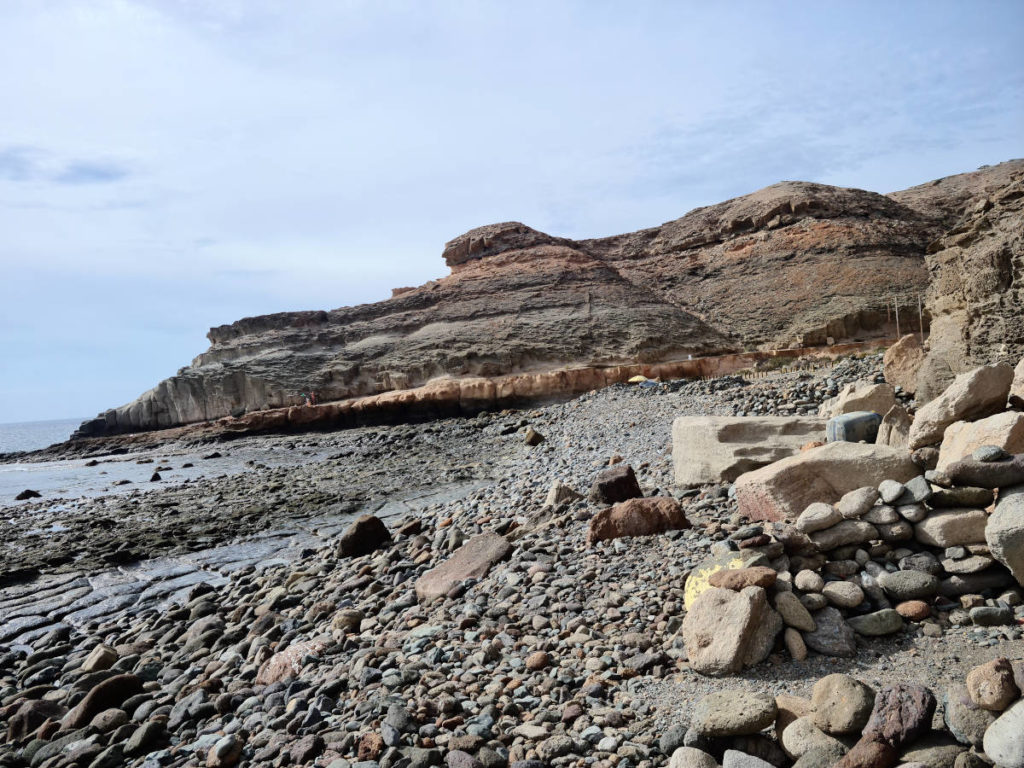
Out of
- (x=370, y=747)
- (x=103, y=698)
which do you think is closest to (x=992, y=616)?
(x=370, y=747)

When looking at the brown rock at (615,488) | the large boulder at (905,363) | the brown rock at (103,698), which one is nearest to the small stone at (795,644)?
the brown rock at (615,488)

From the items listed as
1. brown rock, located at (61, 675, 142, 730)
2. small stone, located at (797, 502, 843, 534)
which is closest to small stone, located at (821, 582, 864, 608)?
small stone, located at (797, 502, 843, 534)

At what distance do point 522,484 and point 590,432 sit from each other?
5204 millimetres

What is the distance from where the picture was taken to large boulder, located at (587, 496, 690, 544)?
5.58 metres

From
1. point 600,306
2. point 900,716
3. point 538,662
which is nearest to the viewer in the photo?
point 900,716

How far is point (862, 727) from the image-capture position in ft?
9.11

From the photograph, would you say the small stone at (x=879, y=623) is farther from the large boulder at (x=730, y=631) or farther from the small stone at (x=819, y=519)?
the small stone at (x=819, y=519)

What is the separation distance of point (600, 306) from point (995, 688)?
140 ft

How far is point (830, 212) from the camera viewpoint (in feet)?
153

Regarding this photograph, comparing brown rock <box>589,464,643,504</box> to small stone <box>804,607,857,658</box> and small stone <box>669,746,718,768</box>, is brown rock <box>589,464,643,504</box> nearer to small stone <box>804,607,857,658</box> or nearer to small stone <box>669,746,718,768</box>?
small stone <box>804,607,857,658</box>

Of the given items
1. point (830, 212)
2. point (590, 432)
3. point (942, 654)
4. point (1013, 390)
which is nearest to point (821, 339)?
point (830, 212)

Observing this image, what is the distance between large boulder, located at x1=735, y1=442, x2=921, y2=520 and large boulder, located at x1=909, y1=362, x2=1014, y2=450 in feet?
1.65

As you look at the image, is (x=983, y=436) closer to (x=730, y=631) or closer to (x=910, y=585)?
(x=910, y=585)

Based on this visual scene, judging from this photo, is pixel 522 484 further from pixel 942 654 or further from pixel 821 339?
pixel 821 339
